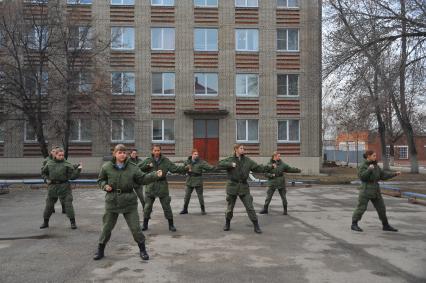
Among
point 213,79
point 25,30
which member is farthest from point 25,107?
point 213,79

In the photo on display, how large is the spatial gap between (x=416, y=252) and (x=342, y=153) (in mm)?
71733

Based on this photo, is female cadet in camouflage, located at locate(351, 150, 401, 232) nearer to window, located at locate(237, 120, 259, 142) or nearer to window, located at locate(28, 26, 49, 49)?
window, located at locate(237, 120, 259, 142)

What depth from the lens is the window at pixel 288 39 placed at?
105 ft

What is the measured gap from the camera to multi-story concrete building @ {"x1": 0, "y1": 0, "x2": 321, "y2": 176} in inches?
1216

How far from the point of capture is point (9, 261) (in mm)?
7504

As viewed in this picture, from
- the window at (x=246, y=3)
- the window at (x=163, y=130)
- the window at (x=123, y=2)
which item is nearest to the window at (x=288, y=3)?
the window at (x=246, y=3)

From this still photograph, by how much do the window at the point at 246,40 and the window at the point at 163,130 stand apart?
6.81 meters

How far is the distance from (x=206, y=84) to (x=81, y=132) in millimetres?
8752

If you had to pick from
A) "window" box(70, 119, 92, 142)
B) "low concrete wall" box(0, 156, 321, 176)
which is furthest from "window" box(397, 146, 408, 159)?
"window" box(70, 119, 92, 142)

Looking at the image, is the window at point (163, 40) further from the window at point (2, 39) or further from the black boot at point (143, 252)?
the black boot at point (143, 252)

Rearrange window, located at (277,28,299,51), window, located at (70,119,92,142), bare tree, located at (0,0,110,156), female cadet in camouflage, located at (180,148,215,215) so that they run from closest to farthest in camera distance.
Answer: female cadet in camouflage, located at (180,148,215,215), bare tree, located at (0,0,110,156), window, located at (70,119,92,142), window, located at (277,28,299,51)

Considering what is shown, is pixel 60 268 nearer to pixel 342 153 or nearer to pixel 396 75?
pixel 396 75

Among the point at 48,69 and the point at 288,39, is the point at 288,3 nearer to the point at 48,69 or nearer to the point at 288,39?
the point at 288,39

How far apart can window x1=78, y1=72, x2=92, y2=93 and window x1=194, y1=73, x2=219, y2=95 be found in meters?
7.04
